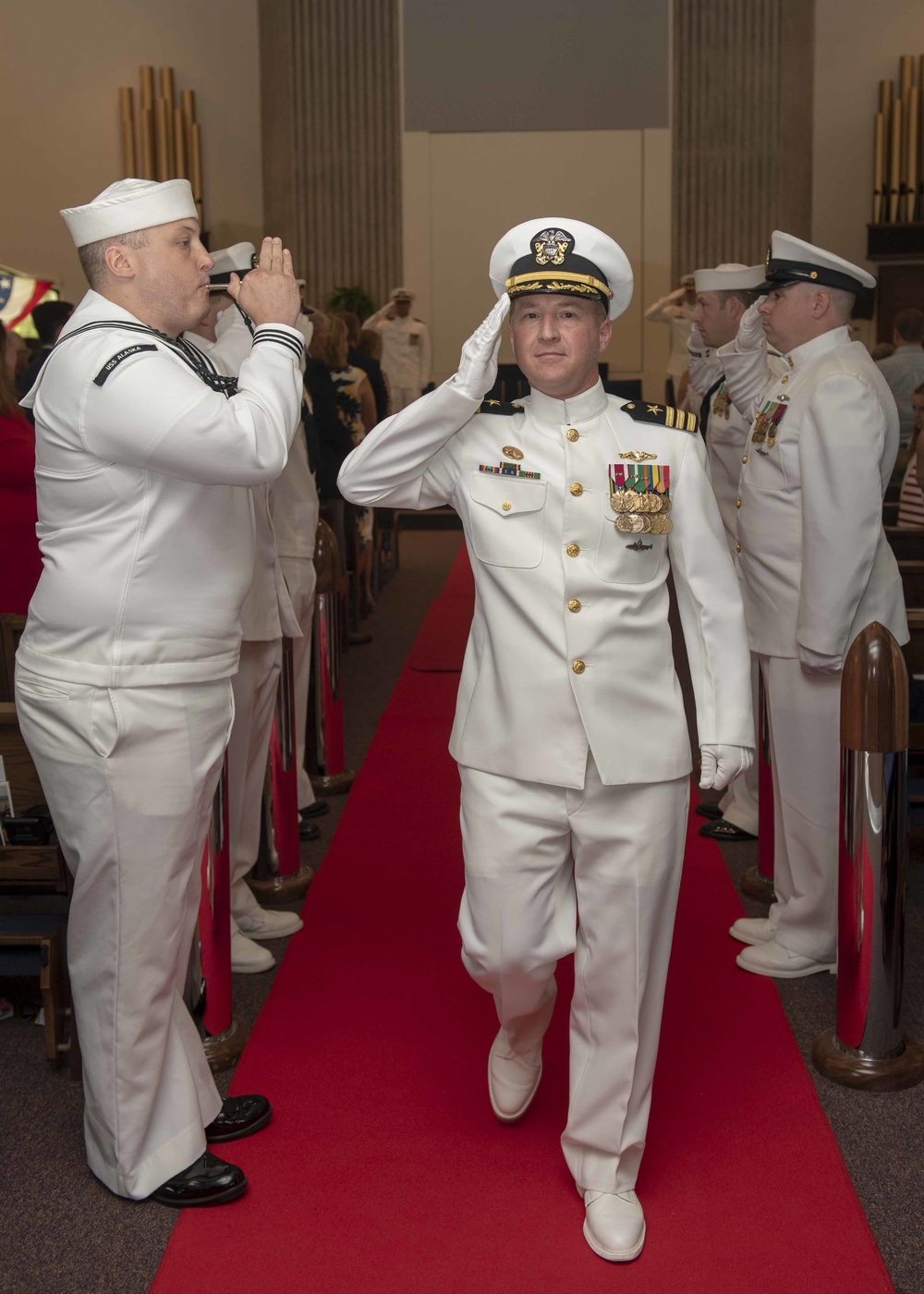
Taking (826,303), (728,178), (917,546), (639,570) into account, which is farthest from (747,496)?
(728,178)

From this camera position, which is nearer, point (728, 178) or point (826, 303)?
point (826, 303)

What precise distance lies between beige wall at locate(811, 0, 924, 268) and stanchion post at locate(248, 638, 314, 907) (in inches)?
493

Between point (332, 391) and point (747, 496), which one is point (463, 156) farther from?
point (747, 496)

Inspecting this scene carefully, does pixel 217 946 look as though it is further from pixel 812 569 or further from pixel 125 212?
pixel 812 569

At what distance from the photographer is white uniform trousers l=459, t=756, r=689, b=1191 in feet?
7.16

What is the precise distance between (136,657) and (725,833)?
2563 millimetres

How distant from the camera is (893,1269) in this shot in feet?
7.02

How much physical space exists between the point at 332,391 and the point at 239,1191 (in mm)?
4184

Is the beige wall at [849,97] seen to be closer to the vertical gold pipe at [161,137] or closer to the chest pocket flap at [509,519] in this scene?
the vertical gold pipe at [161,137]

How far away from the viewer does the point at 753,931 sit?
3.41m

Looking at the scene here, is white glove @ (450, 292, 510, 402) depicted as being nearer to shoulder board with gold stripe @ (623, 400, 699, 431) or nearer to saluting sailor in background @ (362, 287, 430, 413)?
shoulder board with gold stripe @ (623, 400, 699, 431)

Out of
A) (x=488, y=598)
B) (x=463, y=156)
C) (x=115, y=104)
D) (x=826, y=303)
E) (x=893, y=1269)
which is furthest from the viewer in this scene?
(x=463, y=156)

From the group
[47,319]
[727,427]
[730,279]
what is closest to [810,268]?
[727,427]

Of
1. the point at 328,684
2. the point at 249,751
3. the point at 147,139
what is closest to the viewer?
the point at 249,751
